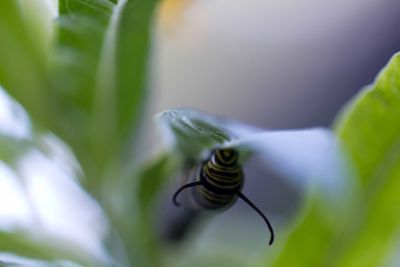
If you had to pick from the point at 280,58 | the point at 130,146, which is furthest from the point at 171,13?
the point at 280,58

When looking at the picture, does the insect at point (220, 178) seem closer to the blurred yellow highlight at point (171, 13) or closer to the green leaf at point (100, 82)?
the green leaf at point (100, 82)

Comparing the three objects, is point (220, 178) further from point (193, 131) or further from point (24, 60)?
point (24, 60)

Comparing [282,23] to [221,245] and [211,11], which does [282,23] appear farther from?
[221,245]

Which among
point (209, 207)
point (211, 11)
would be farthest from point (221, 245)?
point (211, 11)

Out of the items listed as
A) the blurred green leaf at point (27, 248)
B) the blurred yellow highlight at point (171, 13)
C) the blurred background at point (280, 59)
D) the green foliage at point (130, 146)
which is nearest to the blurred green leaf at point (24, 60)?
the green foliage at point (130, 146)

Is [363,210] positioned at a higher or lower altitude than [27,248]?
higher
